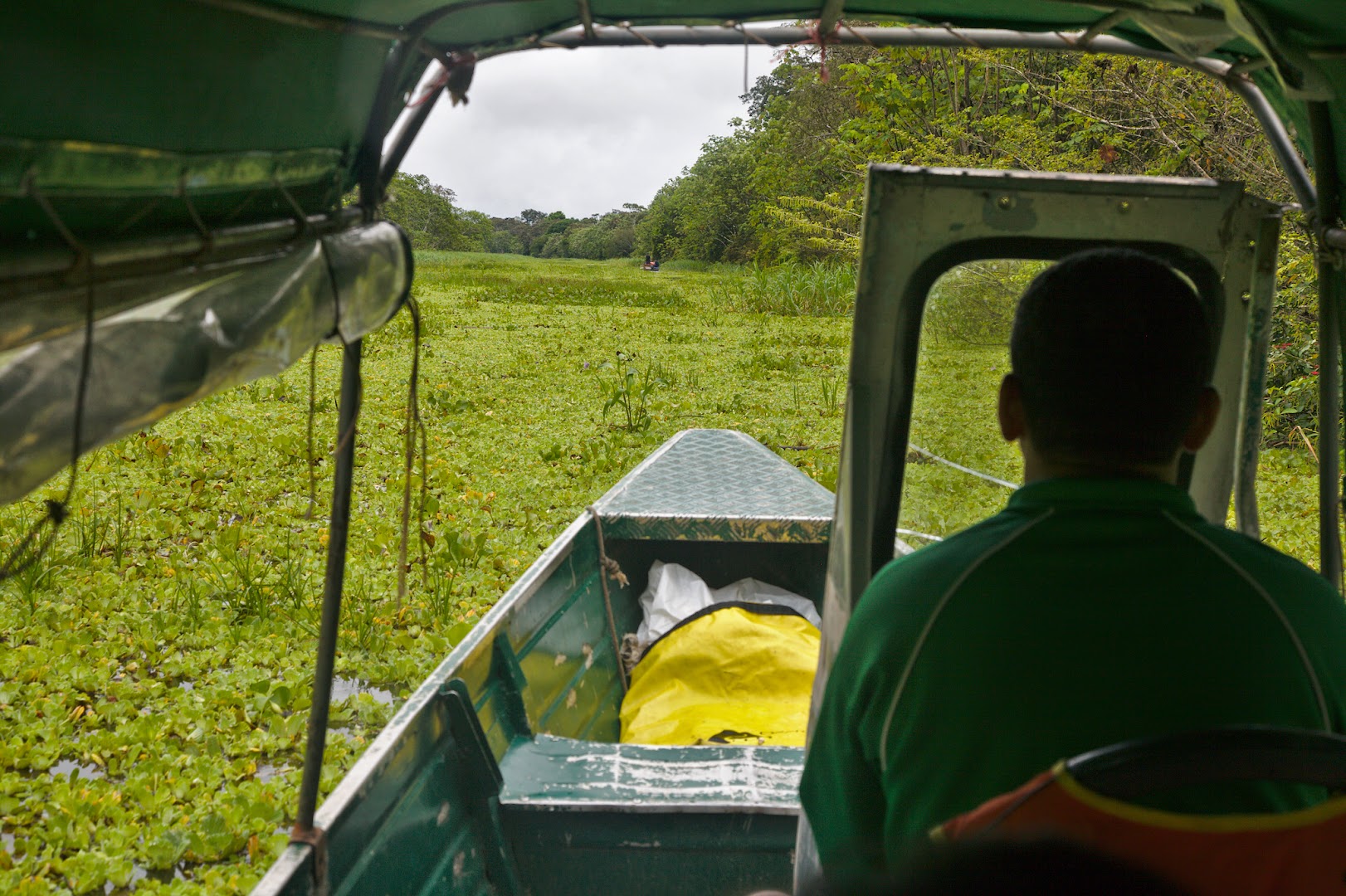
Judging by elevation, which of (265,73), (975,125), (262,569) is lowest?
(262,569)

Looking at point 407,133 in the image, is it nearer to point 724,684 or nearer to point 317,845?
point 317,845

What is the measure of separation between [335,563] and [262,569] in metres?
3.10

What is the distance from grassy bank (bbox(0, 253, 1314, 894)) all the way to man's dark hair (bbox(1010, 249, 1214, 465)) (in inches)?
27.5

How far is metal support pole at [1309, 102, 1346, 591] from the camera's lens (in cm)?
162

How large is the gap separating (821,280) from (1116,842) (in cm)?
1609

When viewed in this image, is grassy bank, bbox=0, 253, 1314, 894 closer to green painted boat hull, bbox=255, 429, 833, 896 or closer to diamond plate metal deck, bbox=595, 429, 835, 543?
green painted boat hull, bbox=255, 429, 833, 896

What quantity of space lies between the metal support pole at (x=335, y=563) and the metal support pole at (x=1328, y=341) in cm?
159

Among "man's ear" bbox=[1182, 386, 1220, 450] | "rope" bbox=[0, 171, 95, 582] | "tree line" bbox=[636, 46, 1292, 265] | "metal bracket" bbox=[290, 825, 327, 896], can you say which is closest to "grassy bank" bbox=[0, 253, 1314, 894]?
"man's ear" bbox=[1182, 386, 1220, 450]

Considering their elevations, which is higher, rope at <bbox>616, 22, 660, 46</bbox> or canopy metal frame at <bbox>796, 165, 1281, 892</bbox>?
rope at <bbox>616, 22, 660, 46</bbox>

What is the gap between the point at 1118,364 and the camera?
971mm

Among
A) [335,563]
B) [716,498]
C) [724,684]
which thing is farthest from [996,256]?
[716,498]

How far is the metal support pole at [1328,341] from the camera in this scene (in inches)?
63.9

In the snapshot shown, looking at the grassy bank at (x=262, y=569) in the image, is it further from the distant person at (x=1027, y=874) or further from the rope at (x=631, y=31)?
the distant person at (x=1027, y=874)

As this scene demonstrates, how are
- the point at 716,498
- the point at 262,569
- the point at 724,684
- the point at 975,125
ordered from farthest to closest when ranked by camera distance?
the point at 975,125 < the point at 262,569 < the point at 716,498 < the point at 724,684
